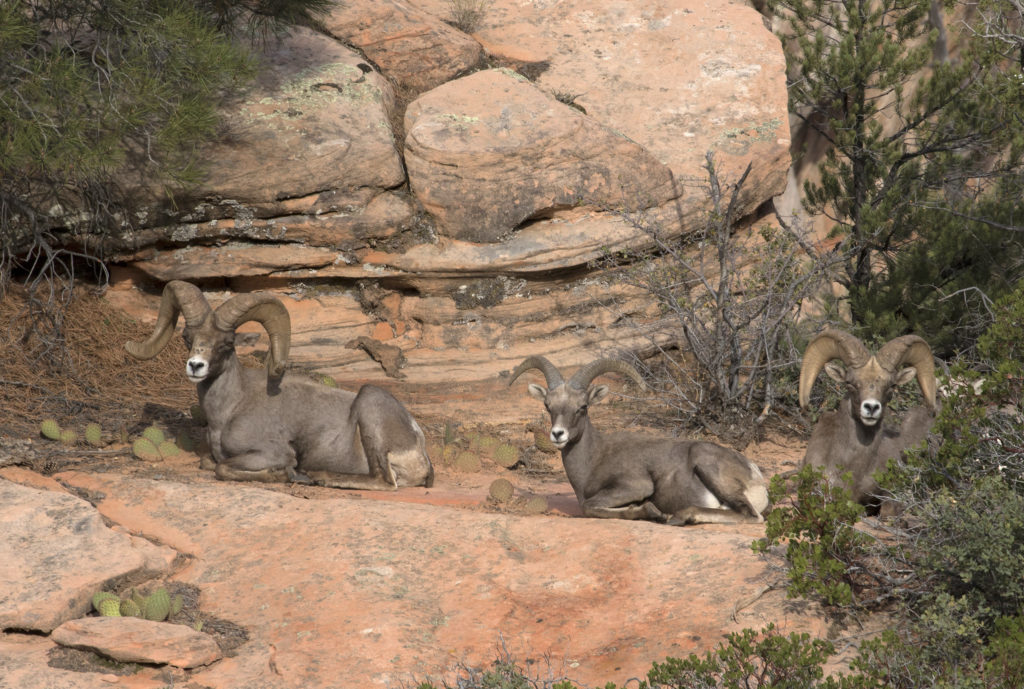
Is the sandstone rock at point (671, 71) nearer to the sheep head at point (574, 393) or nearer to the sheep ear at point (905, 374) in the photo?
the sheep ear at point (905, 374)

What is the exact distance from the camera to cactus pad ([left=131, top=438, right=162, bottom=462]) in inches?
379

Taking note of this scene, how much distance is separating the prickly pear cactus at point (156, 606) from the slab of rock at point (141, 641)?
151 millimetres

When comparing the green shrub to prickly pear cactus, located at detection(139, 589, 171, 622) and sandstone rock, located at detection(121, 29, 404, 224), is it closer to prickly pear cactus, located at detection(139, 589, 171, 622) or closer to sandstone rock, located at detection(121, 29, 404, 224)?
prickly pear cactus, located at detection(139, 589, 171, 622)

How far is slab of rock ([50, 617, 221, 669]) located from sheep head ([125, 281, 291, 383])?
3.19 meters

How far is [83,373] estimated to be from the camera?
37.9 feet

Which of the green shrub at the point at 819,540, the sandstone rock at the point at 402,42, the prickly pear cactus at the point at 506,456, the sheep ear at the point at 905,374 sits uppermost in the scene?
the sandstone rock at the point at 402,42

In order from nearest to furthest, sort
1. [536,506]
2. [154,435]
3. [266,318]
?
1. [536,506]
2. [266,318]
3. [154,435]

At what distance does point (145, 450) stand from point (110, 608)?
3.10 meters

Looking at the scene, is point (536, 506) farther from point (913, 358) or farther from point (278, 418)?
point (913, 358)

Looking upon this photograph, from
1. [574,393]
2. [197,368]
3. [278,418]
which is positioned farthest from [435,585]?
[197,368]

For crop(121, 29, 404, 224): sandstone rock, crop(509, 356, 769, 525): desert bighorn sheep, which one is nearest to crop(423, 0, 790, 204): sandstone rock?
crop(121, 29, 404, 224): sandstone rock

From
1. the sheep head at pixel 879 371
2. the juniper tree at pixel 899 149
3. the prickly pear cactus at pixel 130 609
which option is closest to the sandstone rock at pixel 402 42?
the juniper tree at pixel 899 149

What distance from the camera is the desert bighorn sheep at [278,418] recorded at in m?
9.54

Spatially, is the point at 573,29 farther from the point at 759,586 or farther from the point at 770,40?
the point at 759,586
